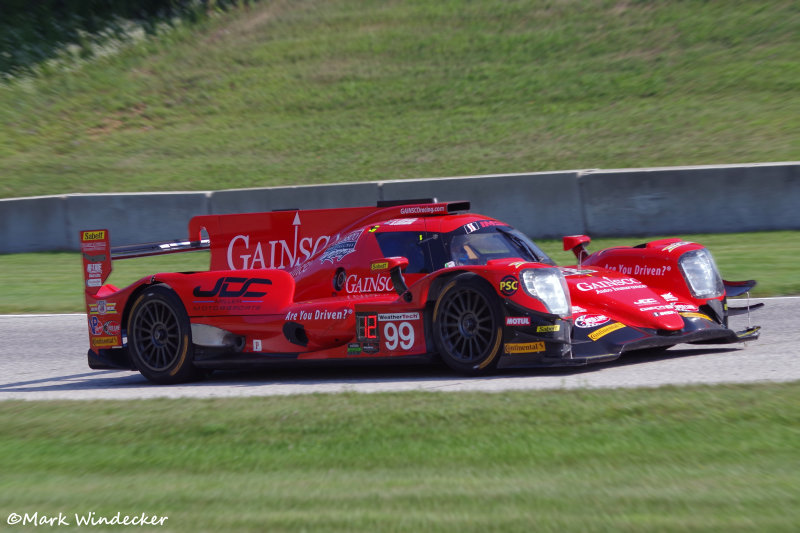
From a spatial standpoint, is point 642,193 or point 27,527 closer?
point 27,527

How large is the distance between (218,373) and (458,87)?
15.5 metres

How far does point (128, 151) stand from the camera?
21516 millimetres

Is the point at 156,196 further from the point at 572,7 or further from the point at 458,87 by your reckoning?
the point at 572,7

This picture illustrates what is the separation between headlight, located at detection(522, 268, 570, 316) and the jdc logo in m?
2.30

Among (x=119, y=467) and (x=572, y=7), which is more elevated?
(x=572, y=7)

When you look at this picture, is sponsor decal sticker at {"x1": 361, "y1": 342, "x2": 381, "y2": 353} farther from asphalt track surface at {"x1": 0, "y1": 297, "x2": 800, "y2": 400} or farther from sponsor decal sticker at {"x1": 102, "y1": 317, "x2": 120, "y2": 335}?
sponsor decal sticker at {"x1": 102, "y1": 317, "x2": 120, "y2": 335}

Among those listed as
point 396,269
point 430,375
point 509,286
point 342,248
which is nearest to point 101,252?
point 342,248

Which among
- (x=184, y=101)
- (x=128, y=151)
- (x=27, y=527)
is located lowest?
(x=27, y=527)

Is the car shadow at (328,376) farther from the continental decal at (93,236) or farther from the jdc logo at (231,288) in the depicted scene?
the continental decal at (93,236)

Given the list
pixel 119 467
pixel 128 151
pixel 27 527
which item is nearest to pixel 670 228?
pixel 119 467

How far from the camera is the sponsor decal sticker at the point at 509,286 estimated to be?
6.49m

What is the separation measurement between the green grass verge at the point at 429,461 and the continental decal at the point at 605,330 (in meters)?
0.98

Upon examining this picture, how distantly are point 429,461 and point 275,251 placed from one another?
4223 mm

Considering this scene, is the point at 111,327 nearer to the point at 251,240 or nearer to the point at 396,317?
the point at 251,240
